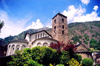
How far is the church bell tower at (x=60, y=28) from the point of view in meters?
30.1

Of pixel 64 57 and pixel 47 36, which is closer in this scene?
pixel 64 57

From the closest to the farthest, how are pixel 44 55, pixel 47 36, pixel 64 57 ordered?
1. pixel 44 55
2. pixel 64 57
3. pixel 47 36

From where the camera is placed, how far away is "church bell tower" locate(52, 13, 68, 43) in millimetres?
30109

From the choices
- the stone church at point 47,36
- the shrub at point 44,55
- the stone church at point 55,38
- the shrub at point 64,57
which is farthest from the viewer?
the stone church at point 47,36

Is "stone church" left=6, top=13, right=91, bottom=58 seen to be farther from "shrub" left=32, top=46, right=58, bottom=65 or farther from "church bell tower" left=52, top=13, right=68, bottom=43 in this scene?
"shrub" left=32, top=46, right=58, bottom=65

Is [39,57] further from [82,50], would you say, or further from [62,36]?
[82,50]

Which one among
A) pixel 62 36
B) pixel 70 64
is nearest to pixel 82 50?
pixel 62 36

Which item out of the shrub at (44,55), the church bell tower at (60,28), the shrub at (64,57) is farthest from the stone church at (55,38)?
the shrub at (44,55)

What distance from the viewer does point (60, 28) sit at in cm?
3070

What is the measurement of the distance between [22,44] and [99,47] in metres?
103

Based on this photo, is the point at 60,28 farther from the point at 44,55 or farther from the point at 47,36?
the point at 44,55

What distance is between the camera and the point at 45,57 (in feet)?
57.2

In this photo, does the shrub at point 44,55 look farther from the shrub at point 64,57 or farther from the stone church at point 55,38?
the stone church at point 55,38

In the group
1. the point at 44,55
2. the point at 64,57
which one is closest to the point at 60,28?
the point at 64,57
